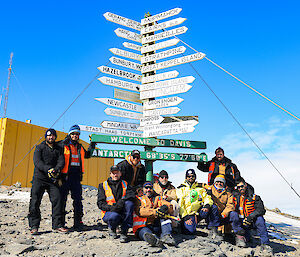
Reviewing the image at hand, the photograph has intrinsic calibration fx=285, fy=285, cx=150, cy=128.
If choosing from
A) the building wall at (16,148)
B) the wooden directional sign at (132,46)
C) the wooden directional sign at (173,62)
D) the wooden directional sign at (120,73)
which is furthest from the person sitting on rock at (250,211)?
the building wall at (16,148)

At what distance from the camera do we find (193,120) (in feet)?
25.0

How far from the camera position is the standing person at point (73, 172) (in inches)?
217

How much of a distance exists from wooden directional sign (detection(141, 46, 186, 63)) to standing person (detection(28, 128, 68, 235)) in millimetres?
4398

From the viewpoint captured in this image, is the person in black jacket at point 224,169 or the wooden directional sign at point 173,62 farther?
the wooden directional sign at point 173,62

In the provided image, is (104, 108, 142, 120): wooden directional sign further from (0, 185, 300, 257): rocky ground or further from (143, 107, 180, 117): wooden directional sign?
(0, 185, 300, 257): rocky ground

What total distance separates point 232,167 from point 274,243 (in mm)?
2023

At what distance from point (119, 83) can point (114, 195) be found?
402 centimetres

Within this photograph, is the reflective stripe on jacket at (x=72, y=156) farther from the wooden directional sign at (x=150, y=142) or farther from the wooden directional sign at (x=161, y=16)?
the wooden directional sign at (x=161, y=16)

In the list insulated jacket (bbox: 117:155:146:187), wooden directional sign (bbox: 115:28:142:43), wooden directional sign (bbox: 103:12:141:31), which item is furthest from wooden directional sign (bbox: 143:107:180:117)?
wooden directional sign (bbox: 103:12:141:31)

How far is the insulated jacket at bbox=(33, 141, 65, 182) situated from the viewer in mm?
5237

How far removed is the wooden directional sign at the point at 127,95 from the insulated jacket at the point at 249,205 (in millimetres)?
4125

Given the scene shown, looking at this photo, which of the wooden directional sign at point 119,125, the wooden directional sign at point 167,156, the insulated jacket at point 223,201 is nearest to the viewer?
the insulated jacket at point 223,201

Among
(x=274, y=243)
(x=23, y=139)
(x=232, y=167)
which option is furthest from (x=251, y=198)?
(x=23, y=139)

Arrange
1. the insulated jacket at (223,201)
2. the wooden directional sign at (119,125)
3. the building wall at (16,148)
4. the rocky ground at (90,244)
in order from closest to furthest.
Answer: the rocky ground at (90,244) < the insulated jacket at (223,201) < the wooden directional sign at (119,125) < the building wall at (16,148)
